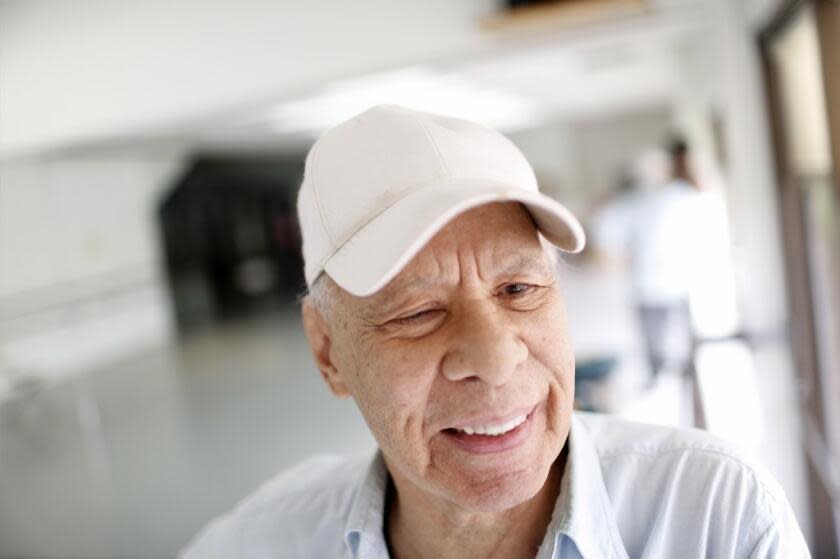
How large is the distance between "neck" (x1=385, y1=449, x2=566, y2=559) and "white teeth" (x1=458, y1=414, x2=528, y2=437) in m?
0.16

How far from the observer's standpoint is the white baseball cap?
87cm

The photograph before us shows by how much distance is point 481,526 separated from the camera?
101 centimetres

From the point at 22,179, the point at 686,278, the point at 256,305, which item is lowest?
the point at 256,305

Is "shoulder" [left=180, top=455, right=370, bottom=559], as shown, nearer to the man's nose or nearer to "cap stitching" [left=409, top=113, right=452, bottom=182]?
the man's nose

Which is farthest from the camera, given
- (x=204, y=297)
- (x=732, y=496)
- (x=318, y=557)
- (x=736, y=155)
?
(x=204, y=297)

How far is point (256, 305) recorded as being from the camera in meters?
12.4

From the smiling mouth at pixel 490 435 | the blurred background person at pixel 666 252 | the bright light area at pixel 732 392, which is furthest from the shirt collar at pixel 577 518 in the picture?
the blurred background person at pixel 666 252

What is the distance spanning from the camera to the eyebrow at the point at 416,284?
0.91 meters

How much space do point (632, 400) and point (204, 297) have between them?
819 centimetres

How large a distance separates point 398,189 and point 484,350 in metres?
0.23

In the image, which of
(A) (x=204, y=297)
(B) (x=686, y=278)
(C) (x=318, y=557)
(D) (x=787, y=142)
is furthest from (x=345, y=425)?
(A) (x=204, y=297)

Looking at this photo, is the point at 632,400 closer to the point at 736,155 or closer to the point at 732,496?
the point at 736,155

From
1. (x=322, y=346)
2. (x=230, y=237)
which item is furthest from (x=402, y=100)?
(x=230, y=237)

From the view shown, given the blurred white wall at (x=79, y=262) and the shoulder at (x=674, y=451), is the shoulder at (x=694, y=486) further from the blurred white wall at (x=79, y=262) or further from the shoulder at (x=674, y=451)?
the blurred white wall at (x=79, y=262)
